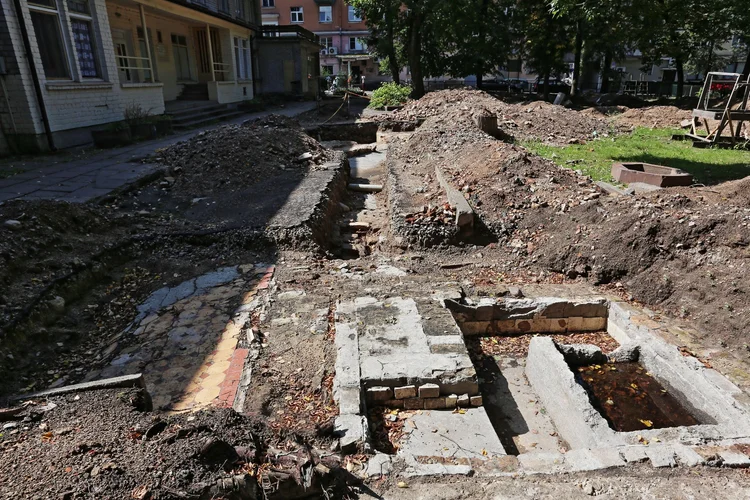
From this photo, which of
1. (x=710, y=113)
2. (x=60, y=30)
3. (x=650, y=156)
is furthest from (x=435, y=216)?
(x=60, y=30)

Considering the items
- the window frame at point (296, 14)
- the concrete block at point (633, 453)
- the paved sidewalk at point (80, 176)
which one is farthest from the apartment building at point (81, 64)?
the window frame at point (296, 14)

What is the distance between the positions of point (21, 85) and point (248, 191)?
19.2 feet

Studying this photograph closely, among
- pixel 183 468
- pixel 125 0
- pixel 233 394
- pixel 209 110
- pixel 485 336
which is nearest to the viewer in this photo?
pixel 183 468

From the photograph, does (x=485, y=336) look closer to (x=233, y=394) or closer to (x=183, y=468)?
(x=233, y=394)

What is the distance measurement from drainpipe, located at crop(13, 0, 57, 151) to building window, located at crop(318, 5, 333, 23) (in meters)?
37.1

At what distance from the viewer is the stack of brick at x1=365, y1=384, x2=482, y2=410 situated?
11.8 feet

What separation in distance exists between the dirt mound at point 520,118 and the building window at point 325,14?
28707 mm

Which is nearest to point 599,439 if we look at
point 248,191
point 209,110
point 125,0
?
point 248,191

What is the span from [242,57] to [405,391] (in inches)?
891

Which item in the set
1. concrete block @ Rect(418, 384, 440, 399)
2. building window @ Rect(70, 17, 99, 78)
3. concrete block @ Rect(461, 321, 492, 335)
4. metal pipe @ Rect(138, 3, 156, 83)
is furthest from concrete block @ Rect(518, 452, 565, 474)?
metal pipe @ Rect(138, 3, 156, 83)

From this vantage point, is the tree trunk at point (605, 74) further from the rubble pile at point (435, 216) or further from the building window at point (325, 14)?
the rubble pile at point (435, 216)

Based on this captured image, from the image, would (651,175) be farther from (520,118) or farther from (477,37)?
(477,37)

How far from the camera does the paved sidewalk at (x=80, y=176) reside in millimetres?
7480

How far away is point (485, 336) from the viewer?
16.4 feet
